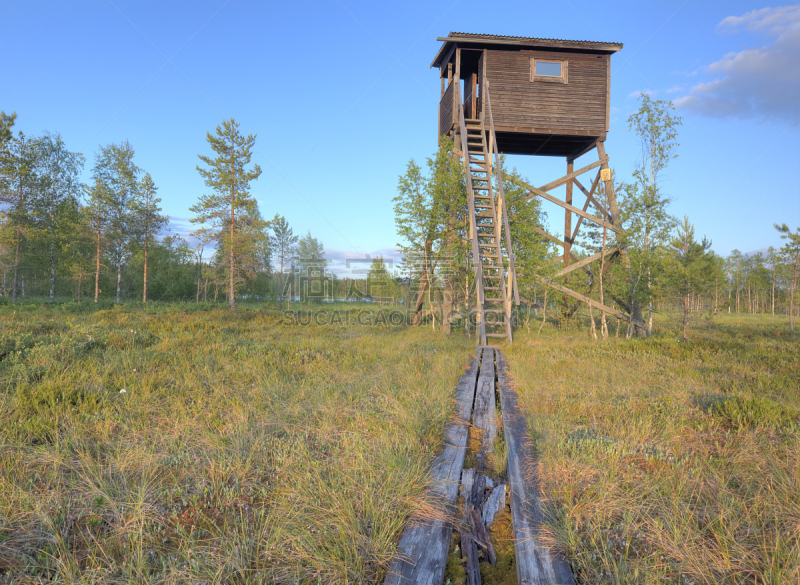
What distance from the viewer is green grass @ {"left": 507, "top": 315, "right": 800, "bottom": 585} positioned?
198 centimetres

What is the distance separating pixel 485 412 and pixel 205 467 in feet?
10.7

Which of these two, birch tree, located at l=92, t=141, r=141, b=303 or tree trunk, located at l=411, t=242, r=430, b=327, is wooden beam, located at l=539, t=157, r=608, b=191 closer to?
tree trunk, located at l=411, t=242, r=430, b=327

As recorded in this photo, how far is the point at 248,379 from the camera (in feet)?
21.0

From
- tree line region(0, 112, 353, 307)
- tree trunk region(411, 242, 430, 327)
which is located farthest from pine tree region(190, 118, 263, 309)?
tree trunk region(411, 242, 430, 327)

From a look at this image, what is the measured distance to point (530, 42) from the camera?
1317cm

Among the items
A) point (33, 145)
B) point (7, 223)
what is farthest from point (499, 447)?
point (33, 145)

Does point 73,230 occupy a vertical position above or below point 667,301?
above

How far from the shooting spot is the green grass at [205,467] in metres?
2.07

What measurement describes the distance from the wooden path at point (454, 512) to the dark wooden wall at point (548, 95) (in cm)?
1210

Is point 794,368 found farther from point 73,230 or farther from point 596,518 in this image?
point 73,230

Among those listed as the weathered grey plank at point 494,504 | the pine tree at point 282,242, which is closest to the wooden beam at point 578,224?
the weathered grey plank at point 494,504

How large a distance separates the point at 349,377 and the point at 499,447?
3.32 metres

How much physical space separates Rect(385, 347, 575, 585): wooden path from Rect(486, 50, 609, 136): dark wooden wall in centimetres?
1210

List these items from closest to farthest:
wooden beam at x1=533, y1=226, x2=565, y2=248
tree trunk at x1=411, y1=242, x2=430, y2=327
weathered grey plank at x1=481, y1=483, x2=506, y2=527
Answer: weathered grey plank at x1=481, y1=483, x2=506, y2=527, tree trunk at x1=411, y1=242, x2=430, y2=327, wooden beam at x1=533, y1=226, x2=565, y2=248
